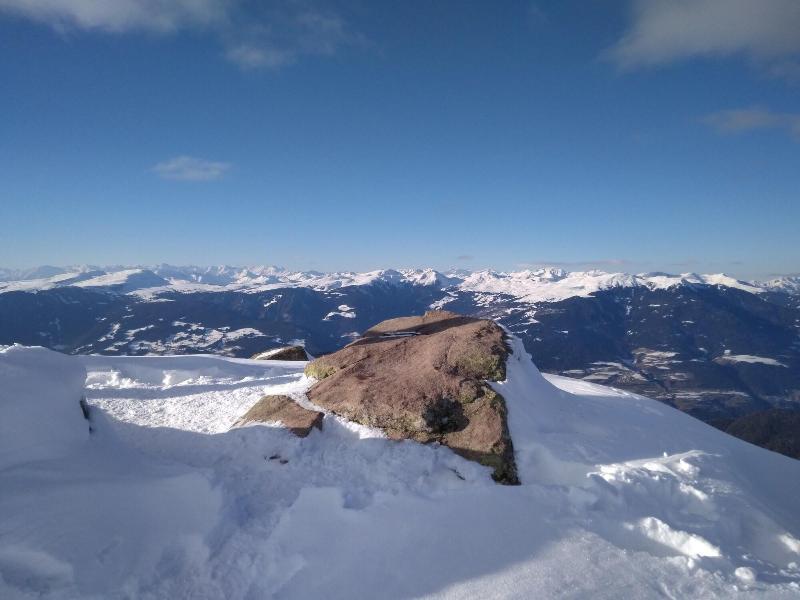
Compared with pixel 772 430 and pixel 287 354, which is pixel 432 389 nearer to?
pixel 287 354

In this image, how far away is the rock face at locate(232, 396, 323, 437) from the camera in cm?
1417

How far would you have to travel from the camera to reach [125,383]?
2061 centimetres

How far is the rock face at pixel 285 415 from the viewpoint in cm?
1417

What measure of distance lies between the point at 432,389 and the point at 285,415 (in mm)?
5567

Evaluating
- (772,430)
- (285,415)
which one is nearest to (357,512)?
(285,415)

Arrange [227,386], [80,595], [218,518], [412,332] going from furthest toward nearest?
[412,332] < [227,386] < [218,518] < [80,595]

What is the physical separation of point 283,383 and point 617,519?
15.7 metres

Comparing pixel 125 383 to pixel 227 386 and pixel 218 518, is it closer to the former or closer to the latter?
pixel 227 386

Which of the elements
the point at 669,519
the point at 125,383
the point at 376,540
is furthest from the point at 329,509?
the point at 125,383

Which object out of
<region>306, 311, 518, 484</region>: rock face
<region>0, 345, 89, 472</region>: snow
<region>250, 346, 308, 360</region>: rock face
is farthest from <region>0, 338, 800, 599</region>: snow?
<region>250, 346, 308, 360</region>: rock face

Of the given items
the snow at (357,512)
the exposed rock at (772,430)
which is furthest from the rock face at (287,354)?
the exposed rock at (772,430)

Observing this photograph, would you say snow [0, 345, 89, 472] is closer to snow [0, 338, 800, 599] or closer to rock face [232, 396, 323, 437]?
snow [0, 338, 800, 599]

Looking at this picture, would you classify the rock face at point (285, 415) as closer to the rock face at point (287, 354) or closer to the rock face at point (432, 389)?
the rock face at point (432, 389)

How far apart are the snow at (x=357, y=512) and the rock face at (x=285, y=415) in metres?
0.50
